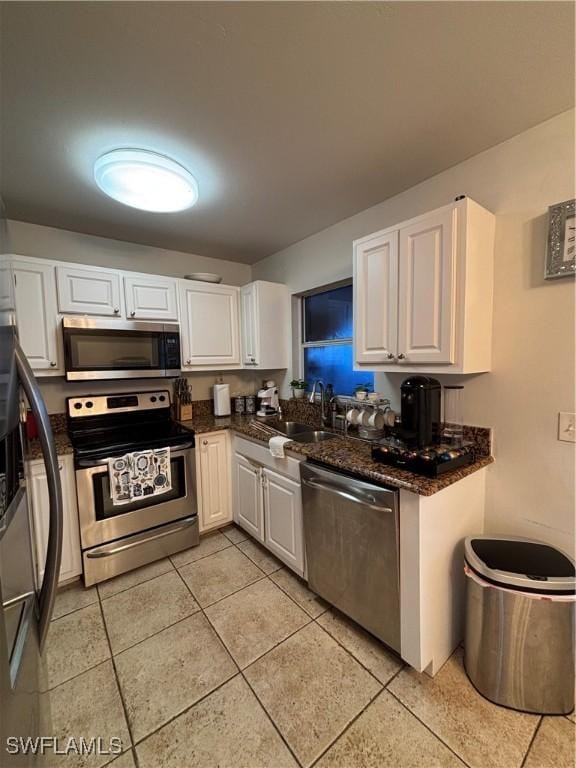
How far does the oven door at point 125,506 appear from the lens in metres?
1.96

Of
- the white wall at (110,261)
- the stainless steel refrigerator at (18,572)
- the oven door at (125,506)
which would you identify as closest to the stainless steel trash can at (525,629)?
the stainless steel refrigerator at (18,572)

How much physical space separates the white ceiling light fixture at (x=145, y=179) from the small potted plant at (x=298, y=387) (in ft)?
5.31

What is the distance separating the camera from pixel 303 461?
1827 mm

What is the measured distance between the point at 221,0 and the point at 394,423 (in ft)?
6.20

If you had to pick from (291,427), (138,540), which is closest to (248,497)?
(291,427)

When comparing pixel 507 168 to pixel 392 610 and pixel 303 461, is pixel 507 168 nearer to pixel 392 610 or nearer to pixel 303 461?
pixel 303 461

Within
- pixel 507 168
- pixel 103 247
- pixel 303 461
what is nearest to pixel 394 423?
→ pixel 303 461

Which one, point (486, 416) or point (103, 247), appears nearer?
point (486, 416)

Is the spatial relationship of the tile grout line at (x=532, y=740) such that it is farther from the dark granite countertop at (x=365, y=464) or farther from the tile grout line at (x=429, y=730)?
the dark granite countertop at (x=365, y=464)

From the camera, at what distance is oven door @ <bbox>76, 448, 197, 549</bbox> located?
1.96 metres

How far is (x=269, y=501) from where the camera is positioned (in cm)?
217

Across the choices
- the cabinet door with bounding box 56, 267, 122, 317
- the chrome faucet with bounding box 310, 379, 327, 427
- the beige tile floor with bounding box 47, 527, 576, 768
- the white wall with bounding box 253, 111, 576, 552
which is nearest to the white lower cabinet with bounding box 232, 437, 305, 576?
the beige tile floor with bounding box 47, 527, 576, 768

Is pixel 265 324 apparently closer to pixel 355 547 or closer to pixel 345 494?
pixel 345 494

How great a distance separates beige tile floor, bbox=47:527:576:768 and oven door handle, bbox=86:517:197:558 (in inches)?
9.9
